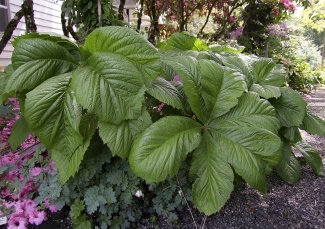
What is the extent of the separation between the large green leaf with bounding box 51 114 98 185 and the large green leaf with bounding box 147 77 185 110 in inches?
11.5

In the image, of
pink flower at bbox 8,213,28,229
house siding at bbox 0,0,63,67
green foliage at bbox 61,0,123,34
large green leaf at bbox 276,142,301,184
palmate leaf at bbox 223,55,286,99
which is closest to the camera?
pink flower at bbox 8,213,28,229

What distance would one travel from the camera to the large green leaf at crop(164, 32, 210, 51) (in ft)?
6.00

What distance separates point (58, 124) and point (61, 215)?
0.62 metres

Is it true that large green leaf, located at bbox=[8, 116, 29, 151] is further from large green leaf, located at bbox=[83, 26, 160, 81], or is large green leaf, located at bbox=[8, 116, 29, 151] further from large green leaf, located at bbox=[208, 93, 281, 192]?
large green leaf, located at bbox=[208, 93, 281, 192]

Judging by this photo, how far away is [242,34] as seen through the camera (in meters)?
8.88

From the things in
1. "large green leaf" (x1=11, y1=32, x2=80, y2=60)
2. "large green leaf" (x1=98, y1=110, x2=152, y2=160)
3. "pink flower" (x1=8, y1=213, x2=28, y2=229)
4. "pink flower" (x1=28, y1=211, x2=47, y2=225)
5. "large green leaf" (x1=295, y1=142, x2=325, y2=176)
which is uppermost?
"large green leaf" (x1=11, y1=32, x2=80, y2=60)

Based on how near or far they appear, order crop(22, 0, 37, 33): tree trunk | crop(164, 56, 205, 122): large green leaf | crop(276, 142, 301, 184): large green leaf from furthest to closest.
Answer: crop(22, 0, 37, 33): tree trunk → crop(276, 142, 301, 184): large green leaf → crop(164, 56, 205, 122): large green leaf

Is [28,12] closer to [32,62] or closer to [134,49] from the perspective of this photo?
[32,62]

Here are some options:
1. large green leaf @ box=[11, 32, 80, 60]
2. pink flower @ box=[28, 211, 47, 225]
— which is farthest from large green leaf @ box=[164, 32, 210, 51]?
pink flower @ box=[28, 211, 47, 225]

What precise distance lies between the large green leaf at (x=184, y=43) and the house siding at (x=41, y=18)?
16.4 ft

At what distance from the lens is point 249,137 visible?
1160 millimetres

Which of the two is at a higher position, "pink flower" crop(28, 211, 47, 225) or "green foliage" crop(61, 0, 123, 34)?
"green foliage" crop(61, 0, 123, 34)

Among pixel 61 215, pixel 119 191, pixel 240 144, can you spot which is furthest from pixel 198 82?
pixel 61 215

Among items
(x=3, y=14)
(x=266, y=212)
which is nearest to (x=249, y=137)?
(x=266, y=212)
